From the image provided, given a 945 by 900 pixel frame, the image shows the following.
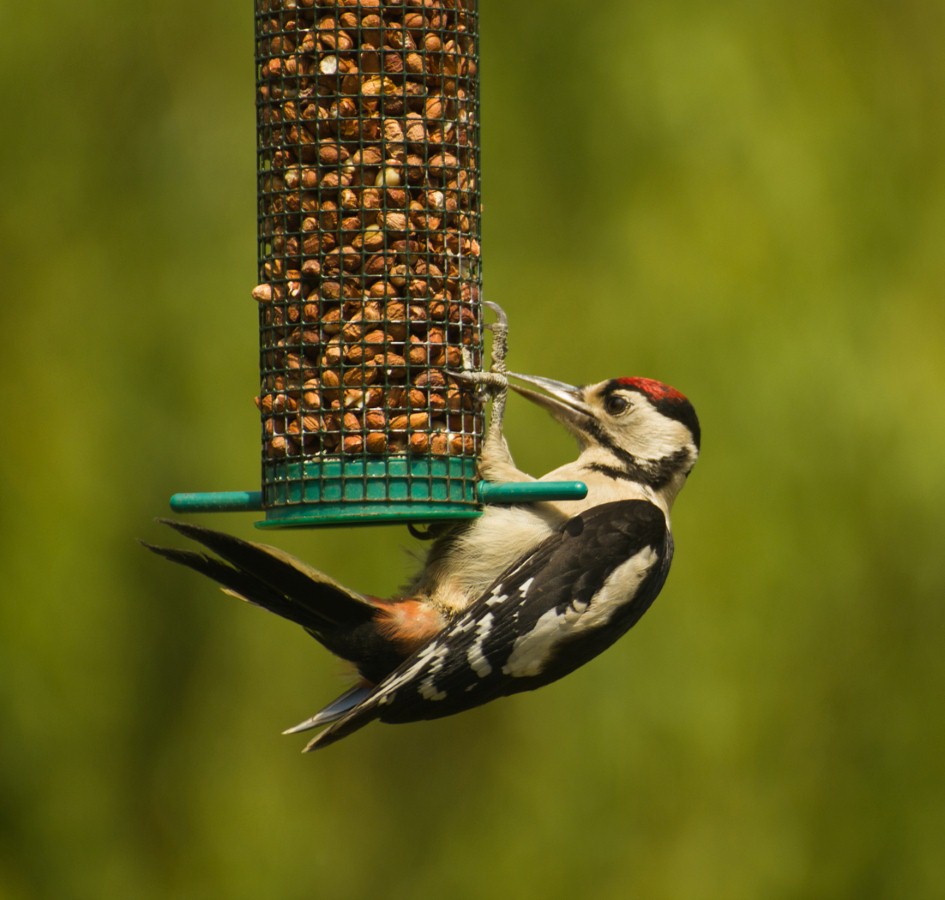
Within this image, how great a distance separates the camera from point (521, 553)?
4.77 metres

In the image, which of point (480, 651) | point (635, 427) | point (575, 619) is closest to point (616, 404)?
point (635, 427)

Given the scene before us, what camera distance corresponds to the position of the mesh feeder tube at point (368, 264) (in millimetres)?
4410

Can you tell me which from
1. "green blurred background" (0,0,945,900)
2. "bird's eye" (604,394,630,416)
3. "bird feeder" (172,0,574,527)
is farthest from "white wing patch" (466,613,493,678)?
"green blurred background" (0,0,945,900)

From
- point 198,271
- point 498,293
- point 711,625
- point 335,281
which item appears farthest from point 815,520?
point 335,281

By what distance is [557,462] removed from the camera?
24.4 ft

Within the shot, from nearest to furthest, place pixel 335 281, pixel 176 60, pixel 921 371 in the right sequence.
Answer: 1. pixel 335 281
2. pixel 921 371
3. pixel 176 60

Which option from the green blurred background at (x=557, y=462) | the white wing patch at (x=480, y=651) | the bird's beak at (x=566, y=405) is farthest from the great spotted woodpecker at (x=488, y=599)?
the green blurred background at (x=557, y=462)

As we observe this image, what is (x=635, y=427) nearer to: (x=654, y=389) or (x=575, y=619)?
(x=654, y=389)

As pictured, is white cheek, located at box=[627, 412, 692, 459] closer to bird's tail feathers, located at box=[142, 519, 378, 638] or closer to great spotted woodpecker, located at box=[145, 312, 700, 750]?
great spotted woodpecker, located at box=[145, 312, 700, 750]

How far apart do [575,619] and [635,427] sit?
704 millimetres

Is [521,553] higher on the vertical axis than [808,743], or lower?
higher

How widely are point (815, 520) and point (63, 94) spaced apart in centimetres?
427

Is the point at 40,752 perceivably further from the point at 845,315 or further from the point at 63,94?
the point at 845,315

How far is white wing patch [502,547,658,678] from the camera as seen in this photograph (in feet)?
15.2
